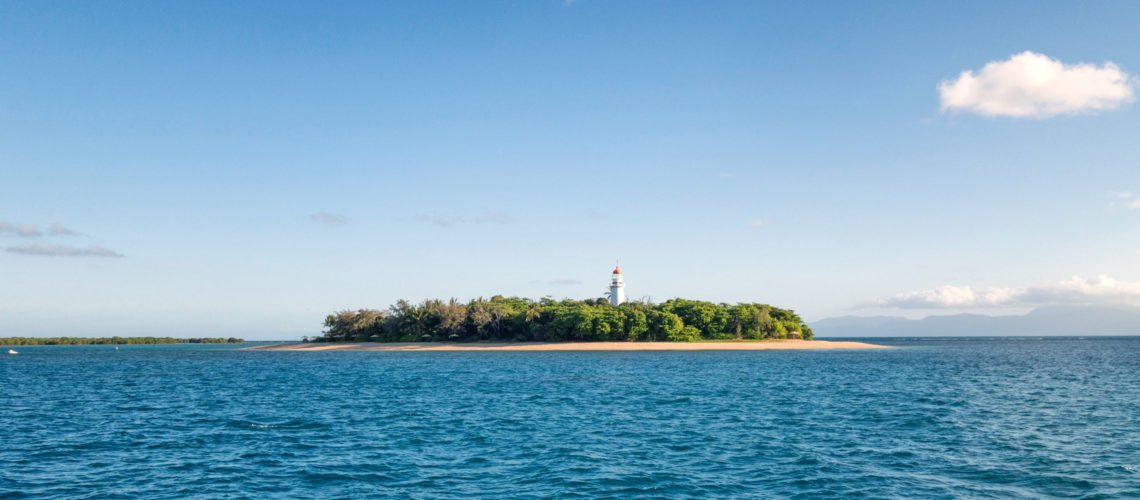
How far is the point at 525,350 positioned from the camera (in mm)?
124062

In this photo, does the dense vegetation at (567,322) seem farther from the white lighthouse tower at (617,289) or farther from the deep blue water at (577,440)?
the deep blue water at (577,440)

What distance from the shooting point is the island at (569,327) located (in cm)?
12738

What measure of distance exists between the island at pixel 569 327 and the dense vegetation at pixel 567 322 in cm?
18

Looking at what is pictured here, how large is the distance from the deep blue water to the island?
7348 cm

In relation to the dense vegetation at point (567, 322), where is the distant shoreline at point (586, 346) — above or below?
below

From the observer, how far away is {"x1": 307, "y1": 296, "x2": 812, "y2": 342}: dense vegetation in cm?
12900

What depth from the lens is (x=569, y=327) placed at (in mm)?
130125

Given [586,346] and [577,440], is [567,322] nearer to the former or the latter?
[586,346]

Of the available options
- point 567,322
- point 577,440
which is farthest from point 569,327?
point 577,440

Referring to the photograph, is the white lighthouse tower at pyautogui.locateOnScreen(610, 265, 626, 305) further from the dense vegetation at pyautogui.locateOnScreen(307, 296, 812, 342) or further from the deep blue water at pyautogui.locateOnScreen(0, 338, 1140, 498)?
the deep blue water at pyautogui.locateOnScreen(0, 338, 1140, 498)

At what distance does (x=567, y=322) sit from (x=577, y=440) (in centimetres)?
10013

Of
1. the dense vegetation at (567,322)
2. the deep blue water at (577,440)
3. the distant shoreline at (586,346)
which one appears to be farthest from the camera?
the dense vegetation at (567,322)

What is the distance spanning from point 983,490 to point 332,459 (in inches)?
803

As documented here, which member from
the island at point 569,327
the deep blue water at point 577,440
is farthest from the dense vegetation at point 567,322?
the deep blue water at point 577,440
